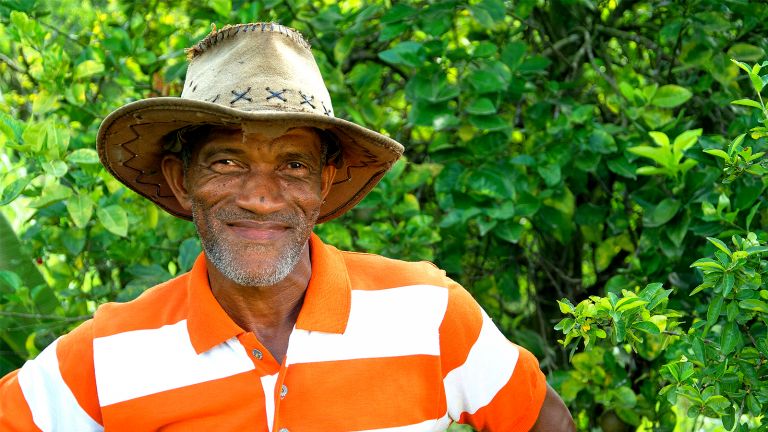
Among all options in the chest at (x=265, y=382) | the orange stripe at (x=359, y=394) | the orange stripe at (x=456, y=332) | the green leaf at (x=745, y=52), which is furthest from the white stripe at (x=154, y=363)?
the green leaf at (x=745, y=52)

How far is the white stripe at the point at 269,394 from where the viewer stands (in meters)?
2.28

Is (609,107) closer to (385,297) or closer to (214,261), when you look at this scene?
(385,297)

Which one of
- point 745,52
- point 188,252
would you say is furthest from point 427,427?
point 745,52

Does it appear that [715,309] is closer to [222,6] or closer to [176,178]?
[176,178]

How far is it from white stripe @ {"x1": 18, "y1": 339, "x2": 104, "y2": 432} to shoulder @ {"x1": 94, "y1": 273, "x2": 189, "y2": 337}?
130 mm

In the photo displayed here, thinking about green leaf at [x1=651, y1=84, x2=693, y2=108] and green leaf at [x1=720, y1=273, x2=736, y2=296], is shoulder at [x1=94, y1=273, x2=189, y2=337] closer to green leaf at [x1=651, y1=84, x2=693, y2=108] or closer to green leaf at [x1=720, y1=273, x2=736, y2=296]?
green leaf at [x1=720, y1=273, x2=736, y2=296]

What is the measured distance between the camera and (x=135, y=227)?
3.46 meters

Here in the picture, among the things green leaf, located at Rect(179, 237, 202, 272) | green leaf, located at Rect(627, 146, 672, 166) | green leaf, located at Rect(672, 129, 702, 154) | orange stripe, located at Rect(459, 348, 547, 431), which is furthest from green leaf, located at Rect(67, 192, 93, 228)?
green leaf, located at Rect(672, 129, 702, 154)

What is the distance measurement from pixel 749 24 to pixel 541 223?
873 millimetres

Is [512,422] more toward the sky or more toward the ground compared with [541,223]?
more toward the sky

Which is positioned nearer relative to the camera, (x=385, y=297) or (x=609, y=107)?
(x=385, y=297)

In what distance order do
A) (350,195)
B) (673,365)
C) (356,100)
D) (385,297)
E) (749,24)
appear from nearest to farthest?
(673,365), (385,297), (350,195), (749,24), (356,100)

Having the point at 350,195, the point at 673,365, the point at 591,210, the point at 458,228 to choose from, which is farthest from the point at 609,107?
the point at 673,365

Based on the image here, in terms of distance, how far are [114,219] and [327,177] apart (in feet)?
2.96
